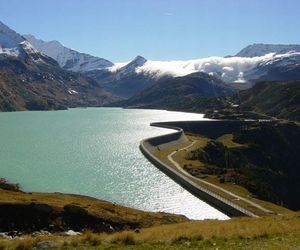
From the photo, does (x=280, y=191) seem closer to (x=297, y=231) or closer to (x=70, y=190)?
(x=70, y=190)

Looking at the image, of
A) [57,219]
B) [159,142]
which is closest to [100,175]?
[159,142]

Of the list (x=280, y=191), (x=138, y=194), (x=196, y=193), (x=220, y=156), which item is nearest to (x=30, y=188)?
(x=138, y=194)

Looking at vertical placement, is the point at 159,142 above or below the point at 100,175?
above

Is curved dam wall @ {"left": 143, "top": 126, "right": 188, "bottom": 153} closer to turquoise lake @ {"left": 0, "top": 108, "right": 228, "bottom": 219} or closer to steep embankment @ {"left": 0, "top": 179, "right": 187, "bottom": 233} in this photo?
turquoise lake @ {"left": 0, "top": 108, "right": 228, "bottom": 219}

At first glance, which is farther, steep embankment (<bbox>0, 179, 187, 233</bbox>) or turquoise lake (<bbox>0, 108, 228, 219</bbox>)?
turquoise lake (<bbox>0, 108, 228, 219</bbox>)

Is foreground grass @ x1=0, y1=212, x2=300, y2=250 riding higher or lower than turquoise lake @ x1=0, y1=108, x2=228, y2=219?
higher

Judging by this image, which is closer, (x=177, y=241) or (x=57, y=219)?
(x=177, y=241)

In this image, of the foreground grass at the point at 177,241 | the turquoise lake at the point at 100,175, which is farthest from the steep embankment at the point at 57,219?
the turquoise lake at the point at 100,175

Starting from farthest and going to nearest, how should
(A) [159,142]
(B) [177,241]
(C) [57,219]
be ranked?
(A) [159,142]
(C) [57,219]
(B) [177,241]

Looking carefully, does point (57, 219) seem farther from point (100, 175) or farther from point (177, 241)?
point (100, 175)

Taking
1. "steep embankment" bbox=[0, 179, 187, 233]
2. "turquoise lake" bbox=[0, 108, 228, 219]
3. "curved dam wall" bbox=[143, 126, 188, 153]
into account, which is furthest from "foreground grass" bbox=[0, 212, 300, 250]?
"curved dam wall" bbox=[143, 126, 188, 153]

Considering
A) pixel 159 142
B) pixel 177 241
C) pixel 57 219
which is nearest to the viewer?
pixel 177 241

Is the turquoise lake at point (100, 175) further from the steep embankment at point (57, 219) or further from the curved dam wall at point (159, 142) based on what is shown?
the steep embankment at point (57, 219)

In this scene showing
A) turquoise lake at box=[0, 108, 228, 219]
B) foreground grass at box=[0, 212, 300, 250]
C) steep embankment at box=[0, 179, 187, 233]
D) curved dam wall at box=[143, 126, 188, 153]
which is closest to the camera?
foreground grass at box=[0, 212, 300, 250]
